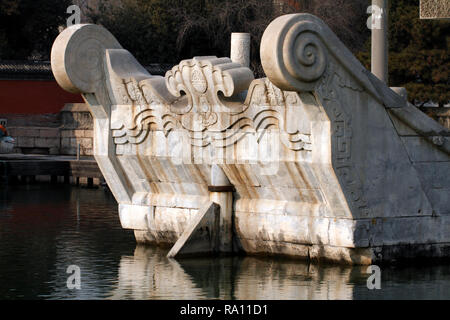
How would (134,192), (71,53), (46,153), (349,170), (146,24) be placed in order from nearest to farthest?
(349,170), (71,53), (134,192), (46,153), (146,24)

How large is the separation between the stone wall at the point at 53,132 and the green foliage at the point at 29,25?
337 centimetres

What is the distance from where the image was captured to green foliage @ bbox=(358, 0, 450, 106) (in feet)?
99.9

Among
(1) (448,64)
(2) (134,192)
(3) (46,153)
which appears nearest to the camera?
(2) (134,192)

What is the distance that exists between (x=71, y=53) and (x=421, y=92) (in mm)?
16943

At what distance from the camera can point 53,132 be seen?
36125mm

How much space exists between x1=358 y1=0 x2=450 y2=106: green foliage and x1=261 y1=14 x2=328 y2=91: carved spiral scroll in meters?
17.8

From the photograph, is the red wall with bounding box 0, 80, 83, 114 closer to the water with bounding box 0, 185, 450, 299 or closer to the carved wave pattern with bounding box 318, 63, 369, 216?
the water with bounding box 0, 185, 450, 299

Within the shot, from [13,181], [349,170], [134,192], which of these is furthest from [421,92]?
[349,170]

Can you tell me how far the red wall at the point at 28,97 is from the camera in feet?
122

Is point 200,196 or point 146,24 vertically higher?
point 146,24

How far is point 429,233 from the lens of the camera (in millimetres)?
14172
